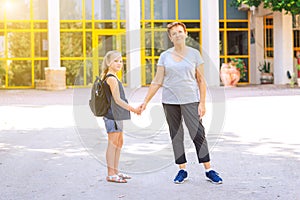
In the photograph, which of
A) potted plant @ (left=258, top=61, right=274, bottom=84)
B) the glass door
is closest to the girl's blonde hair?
the glass door

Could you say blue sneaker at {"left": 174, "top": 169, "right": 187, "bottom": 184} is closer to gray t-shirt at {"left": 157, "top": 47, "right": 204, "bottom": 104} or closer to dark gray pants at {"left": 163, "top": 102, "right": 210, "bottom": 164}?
dark gray pants at {"left": 163, "top": 102, "right": 210, "bottom": 164}

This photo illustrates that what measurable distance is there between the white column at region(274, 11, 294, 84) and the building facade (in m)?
0.04

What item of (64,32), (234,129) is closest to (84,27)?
(64,32)

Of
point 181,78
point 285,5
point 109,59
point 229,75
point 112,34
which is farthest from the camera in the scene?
point 112,34

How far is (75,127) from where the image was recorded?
36.1 ft

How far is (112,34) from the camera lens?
26750mm

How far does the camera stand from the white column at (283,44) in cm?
2500

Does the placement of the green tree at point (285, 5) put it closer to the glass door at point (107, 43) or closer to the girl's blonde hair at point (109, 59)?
the glass door at point (107, 43)

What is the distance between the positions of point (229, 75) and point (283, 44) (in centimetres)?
273

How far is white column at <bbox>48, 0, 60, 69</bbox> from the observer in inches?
983

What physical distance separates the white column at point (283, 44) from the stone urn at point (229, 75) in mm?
1894

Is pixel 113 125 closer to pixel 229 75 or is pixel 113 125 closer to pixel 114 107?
pixel 114 107

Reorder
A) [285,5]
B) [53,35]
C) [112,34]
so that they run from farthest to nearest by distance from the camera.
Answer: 1. [112,34]
2. [53,35]
3. [285,5]

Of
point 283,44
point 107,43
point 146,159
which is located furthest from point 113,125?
point 283,44
